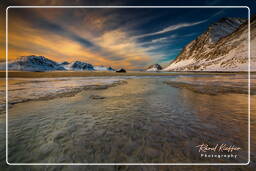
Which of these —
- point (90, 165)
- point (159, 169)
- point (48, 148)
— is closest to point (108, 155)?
point (90, 165)

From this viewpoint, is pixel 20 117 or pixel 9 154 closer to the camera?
pixel 9 154

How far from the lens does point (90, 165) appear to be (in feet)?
11.3

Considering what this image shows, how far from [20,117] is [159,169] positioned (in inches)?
317

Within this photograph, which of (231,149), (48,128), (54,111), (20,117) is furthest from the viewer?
(54,111)

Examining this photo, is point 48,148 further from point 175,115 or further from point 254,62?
point 254,62

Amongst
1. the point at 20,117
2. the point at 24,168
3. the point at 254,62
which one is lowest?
the point at 24,168

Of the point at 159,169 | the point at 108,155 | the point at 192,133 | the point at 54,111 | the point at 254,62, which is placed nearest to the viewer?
the point at 159,169

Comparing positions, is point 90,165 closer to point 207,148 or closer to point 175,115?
point 207,148

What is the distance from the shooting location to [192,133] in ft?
16.2

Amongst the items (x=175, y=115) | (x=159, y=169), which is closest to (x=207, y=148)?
(x=159, y=169)

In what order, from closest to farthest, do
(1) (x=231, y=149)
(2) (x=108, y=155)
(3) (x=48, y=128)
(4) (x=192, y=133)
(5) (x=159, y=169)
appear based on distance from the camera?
(5) (x=159, y=169) < (2) (x=108, y=155) < (1) (x=231, y=149) < (4) (x=192, y=133) < (3) (x=48, y=128)

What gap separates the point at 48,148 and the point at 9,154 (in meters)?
1.27

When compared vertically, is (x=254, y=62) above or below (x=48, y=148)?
above

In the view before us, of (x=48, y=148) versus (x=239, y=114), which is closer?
(x=48, y=148)
